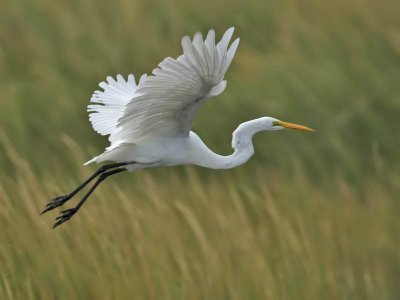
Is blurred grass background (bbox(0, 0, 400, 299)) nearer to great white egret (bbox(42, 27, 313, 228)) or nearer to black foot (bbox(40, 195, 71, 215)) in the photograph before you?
black foot (bbox(40, 195, 71, 215))

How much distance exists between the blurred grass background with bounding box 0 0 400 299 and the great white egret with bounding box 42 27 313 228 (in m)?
0.21

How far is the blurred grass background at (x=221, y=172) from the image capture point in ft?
8.10

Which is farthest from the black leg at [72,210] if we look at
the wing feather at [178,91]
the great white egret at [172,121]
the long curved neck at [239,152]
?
the long curved neck at [239,152]

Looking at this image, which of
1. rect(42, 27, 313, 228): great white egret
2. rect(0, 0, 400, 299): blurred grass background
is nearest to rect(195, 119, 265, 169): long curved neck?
rect(42, 27, 313, 228): great white egret

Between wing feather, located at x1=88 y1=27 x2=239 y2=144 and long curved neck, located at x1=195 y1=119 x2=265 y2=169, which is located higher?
wing feather, located at x1=88 y1=27 x2=239 y2=144

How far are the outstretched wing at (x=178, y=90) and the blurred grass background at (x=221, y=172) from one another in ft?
1.16

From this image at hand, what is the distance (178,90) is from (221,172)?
1.41 meters

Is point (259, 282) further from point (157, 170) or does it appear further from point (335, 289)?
point (157, 170)

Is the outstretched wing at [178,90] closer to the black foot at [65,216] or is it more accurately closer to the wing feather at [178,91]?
the wing feather at [178,91]

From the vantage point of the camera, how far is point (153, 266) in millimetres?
2494

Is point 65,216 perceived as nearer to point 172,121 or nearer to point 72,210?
point 72,210

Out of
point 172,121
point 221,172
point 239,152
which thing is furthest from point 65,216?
point 221,172

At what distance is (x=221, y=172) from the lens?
11.4 ft

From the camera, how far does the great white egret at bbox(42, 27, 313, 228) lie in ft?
6.39
